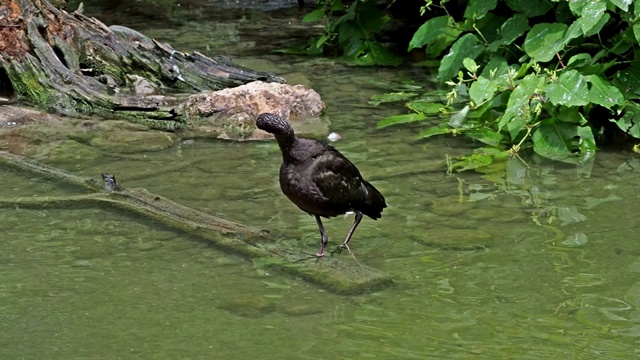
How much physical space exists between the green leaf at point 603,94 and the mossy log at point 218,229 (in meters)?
2.47

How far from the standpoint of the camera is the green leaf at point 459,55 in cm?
809

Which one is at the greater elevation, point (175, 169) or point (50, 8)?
point (50, 8)

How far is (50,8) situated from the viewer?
29.0 feet

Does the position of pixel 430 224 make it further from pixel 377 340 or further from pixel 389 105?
pixel 389 105

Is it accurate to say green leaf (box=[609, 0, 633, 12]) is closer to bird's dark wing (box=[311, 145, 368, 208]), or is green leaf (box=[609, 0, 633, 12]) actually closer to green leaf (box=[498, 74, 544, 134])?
green leaf (box=[498, 74, 544, 134])

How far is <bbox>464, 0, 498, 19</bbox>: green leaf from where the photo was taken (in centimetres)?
796

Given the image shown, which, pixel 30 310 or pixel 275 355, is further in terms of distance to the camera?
pixel 30 310

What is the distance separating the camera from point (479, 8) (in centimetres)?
800

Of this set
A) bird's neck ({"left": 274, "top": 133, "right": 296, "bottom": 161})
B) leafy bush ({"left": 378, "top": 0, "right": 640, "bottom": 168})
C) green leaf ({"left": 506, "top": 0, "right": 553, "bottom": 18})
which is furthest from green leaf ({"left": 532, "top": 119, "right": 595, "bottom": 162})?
bird's neck ({"left": 274, "top": 133, "right": 296, "bottom": 161})

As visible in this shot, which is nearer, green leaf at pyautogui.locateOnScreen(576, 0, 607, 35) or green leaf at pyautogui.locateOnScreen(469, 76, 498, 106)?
green leaf at pyautogui.locateOnScreen(576, 0, 607, 35)

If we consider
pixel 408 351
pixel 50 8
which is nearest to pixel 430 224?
pixel 408 351

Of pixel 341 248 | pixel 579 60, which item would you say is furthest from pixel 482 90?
pixel 341 248

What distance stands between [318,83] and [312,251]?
3.97 m

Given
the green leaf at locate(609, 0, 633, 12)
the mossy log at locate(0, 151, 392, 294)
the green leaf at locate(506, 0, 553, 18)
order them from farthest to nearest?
the green leaf at locate(506, 0, 553, 18), the green leaf at locate(609, 0, 633, 12), the mossy log at locate(0, 151, 392, 294)
